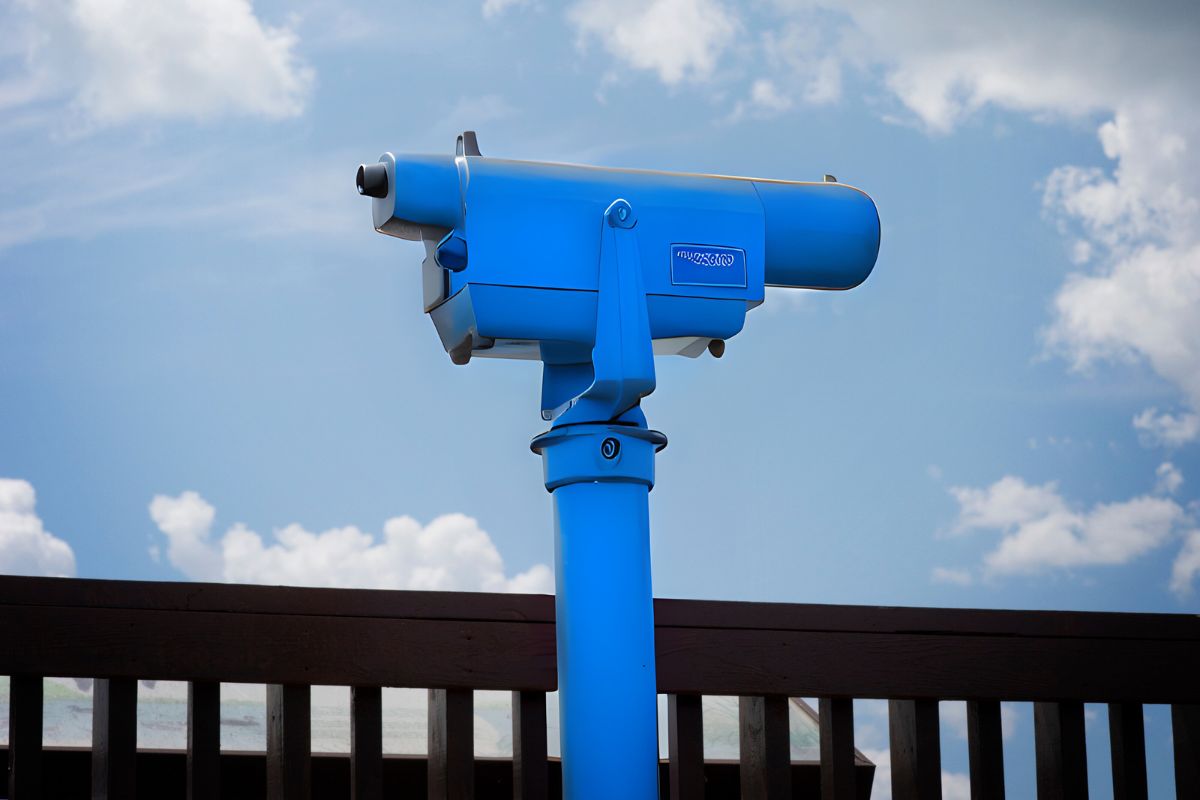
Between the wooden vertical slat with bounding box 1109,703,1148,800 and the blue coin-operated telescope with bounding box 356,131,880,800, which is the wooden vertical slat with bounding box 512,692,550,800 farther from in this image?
the wooden vertical slat with bounding box 1109,703,1148,800

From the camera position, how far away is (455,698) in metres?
1.88

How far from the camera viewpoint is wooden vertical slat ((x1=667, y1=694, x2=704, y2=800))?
6.45 feet

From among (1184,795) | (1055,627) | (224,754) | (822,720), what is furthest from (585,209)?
(1184,795)

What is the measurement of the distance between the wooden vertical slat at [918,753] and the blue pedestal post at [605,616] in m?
0.64

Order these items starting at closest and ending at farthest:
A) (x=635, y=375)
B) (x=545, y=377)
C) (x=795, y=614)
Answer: (x=635, y=375), (x=545, y=377), (x=795, y=614)

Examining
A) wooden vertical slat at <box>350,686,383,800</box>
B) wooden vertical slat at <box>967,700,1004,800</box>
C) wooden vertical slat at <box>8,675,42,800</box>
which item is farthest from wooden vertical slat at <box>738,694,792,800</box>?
wooden vertical slat at <box>8,675,42,800</box>

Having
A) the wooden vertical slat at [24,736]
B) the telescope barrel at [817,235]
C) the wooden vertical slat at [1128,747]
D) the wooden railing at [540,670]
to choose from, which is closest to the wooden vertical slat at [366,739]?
the wooden railing at [540,670]

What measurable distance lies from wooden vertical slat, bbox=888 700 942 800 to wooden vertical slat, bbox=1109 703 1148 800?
0.31 meters

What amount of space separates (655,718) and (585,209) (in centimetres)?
62

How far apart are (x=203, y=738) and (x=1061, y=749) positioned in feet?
4.28

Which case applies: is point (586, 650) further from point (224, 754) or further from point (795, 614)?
point (224, 754)

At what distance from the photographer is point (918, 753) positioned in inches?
81.8

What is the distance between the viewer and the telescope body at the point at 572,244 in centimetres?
157

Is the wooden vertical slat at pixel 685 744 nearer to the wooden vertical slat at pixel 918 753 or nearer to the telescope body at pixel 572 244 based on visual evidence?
the wooden vertical slat at pixel 918 753
